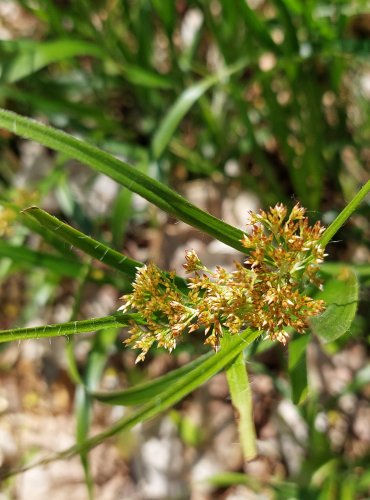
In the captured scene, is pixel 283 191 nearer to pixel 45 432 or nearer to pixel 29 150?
pixel 29 150

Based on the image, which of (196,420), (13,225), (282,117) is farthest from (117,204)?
(196,420)

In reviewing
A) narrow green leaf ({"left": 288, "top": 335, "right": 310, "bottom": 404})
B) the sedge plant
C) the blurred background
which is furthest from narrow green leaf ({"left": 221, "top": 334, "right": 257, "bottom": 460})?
the blurred background

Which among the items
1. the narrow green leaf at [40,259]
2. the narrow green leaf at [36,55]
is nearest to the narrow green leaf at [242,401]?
the narrow green leaf at [40,259]

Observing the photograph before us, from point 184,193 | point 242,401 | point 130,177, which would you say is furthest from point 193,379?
point 184,193

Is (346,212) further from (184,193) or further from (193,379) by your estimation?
(184,193)

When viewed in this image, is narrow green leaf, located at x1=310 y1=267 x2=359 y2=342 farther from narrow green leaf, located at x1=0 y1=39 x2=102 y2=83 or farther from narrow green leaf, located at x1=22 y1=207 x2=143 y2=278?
narrow green leaf, located at x1=0 y1=39 x2=102 y2=83
